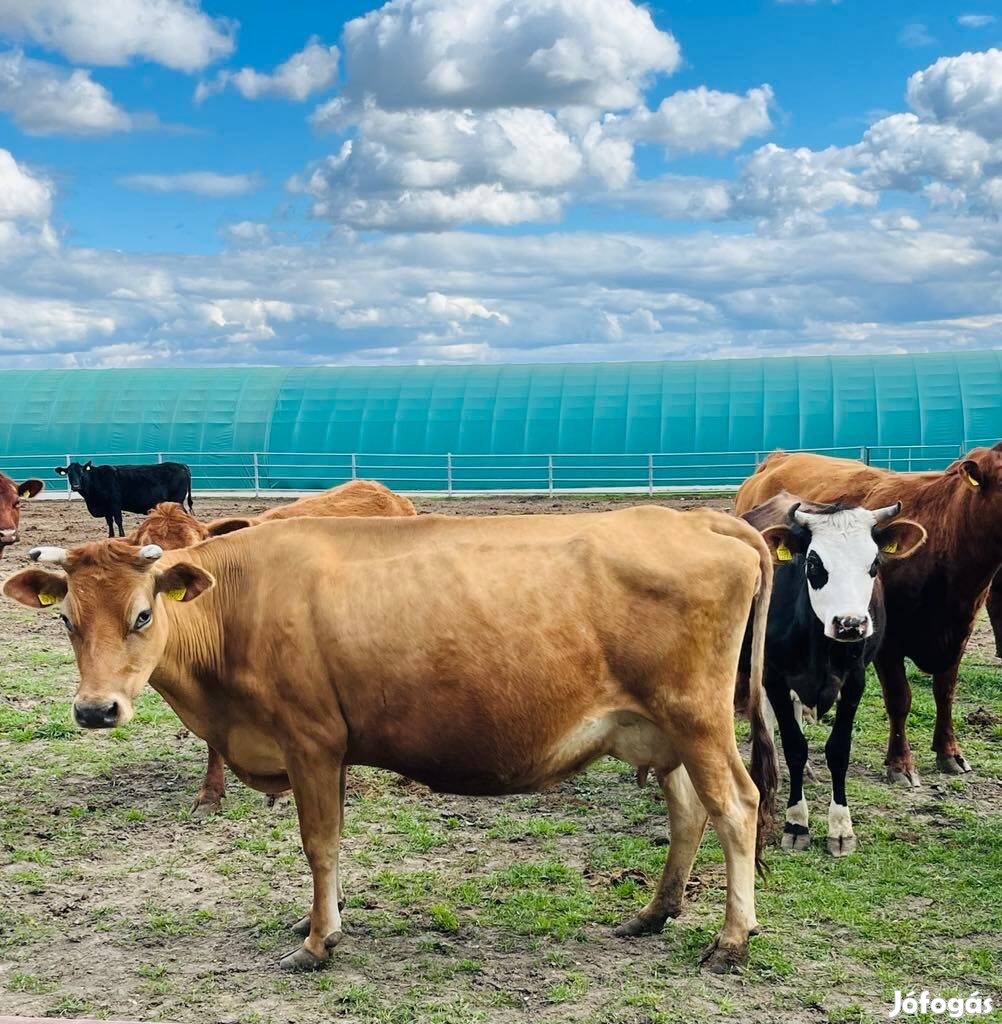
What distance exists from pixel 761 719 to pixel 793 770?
121cm

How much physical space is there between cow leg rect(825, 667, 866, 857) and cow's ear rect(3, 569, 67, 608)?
3.84 meters

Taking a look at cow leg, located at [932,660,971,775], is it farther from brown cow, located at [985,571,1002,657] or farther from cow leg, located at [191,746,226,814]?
cow leg, located at [191,746,226,814]

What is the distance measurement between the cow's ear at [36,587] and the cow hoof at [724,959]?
9.65ft

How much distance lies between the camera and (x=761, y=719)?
5016 millimetres

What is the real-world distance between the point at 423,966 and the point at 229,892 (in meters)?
1.26

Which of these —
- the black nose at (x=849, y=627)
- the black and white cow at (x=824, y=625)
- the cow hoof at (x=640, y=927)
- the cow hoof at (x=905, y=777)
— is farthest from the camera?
the cow hoof at (x=905, y=777)

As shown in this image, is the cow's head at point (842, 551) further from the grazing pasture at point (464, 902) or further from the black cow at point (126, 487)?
the black cow at point (126, 487)

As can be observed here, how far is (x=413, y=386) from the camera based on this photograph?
118 feet

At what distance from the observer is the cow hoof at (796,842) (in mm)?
5914

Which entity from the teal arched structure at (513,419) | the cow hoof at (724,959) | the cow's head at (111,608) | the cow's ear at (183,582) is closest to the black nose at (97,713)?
the cow's head at (111,608)

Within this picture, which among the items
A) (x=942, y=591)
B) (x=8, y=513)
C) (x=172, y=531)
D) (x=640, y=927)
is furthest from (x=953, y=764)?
(x=8, y=513)

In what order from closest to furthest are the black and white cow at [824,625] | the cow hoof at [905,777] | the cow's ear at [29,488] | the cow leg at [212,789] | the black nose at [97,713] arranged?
the black nose at [97,713]
the black and white cow at [824,625]
the cow leg at [212,789]
the cow hoof at [905,777]
the cow's ear at [29,488]

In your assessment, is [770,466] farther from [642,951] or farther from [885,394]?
[885,394]

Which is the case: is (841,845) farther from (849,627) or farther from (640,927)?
(640,927)
